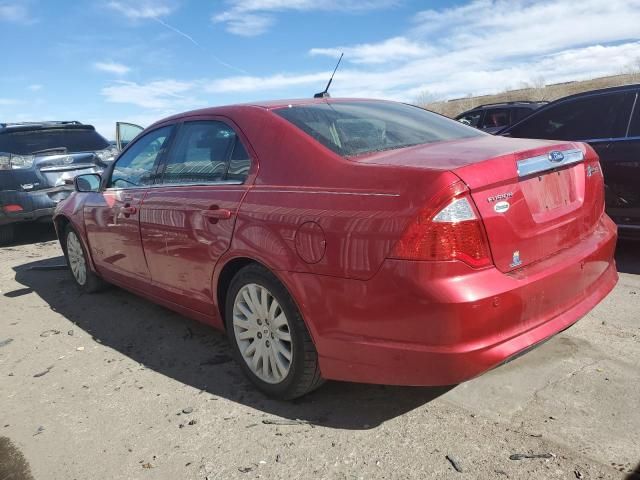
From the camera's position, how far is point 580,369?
2.99 m

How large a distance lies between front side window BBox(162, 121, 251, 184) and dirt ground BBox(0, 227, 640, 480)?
120 centimetres

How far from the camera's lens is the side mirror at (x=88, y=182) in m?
4.95

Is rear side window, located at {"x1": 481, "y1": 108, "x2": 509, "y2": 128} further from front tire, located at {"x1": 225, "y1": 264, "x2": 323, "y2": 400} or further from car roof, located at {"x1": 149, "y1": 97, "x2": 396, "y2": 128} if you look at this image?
front tire, located at {"x1": 225, "y1": 264, "x2": 323, "y2": 400}

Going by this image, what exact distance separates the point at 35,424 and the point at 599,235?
3215mm

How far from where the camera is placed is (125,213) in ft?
13.5

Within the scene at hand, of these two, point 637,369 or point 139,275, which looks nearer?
point 637,369

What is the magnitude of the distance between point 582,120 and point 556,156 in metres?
3.19

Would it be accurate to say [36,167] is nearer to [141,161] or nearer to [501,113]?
[141,161]

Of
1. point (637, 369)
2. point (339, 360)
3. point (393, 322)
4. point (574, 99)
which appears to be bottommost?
point (637, 369)

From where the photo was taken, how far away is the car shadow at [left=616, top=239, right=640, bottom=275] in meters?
4.78

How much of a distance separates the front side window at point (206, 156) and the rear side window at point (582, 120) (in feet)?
12.1

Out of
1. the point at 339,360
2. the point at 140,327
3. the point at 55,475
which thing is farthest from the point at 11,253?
the point at 339,360

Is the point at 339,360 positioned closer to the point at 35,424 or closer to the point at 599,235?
the point at 599,235

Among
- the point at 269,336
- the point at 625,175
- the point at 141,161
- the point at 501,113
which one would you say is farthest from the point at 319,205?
the point at 501,113
